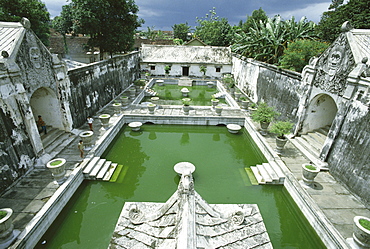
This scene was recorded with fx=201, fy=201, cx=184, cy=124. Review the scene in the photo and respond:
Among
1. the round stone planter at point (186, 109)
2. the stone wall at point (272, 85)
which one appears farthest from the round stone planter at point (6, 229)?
the stone wall at point (272, 85)

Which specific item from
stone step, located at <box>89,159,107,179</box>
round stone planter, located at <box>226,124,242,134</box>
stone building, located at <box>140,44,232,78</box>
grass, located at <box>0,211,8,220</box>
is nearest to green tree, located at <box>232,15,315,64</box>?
round stone planter, located at <box>226,124,242,134</box>

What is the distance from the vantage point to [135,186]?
895 centimetres

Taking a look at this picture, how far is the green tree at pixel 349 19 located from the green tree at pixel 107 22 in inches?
749

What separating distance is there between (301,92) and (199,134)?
6.63 meters

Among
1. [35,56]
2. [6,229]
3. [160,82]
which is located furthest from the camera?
[160,82]

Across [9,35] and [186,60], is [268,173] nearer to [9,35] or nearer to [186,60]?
[9,35]

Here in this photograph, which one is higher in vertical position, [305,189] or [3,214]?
[3,214]

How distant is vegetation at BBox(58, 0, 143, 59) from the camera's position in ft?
58.3

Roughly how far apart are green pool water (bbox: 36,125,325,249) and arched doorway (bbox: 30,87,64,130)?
332 cm

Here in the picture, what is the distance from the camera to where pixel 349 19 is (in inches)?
720

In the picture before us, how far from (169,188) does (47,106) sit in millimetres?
7982

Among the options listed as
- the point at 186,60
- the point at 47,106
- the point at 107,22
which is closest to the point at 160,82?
the point at 186,60

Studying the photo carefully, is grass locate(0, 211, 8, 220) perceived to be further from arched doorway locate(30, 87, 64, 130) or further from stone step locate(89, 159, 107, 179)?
arched doorway locate(30, 87, 64, 130)

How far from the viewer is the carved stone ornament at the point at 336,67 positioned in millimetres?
8427
